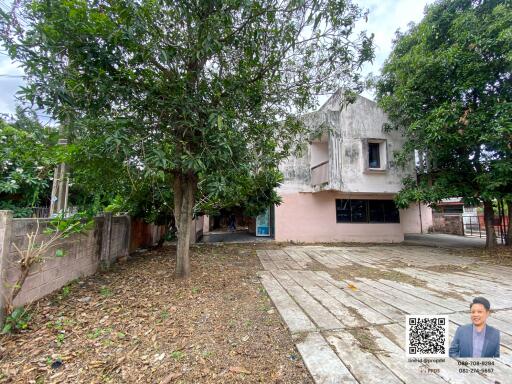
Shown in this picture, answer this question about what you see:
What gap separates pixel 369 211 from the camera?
36.7ft

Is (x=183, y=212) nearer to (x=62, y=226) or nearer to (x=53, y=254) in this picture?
(x=62, y=226)

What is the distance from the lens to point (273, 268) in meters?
5.81

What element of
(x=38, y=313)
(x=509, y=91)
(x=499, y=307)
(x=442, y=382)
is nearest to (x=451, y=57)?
(x=509, y=91)

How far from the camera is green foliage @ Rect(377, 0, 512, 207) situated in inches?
265

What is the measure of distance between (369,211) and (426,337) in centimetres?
973

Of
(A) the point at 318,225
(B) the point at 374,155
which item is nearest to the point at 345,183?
(B) the point at 374,155

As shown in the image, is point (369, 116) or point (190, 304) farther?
point (369, 116)

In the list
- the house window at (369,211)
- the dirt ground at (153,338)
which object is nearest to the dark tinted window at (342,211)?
the house window at (369,211)

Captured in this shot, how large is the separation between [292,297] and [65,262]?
11.7 ft

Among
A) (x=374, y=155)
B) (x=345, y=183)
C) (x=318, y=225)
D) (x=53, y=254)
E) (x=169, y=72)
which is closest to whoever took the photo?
(x=53, y=254)

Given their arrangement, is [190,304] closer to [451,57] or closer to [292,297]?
[292,297]

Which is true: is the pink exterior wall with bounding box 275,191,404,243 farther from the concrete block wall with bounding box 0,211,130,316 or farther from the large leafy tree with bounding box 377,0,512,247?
the concrete block wall with bounding box 0,211,130,316

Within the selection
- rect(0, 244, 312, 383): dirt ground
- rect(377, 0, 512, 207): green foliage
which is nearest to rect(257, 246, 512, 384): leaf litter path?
rect(0, 244, 312, 383): dirt ground

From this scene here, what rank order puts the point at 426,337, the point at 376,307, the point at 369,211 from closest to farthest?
the point at 426,337 → the point at 376,307 → the point at 369,211
